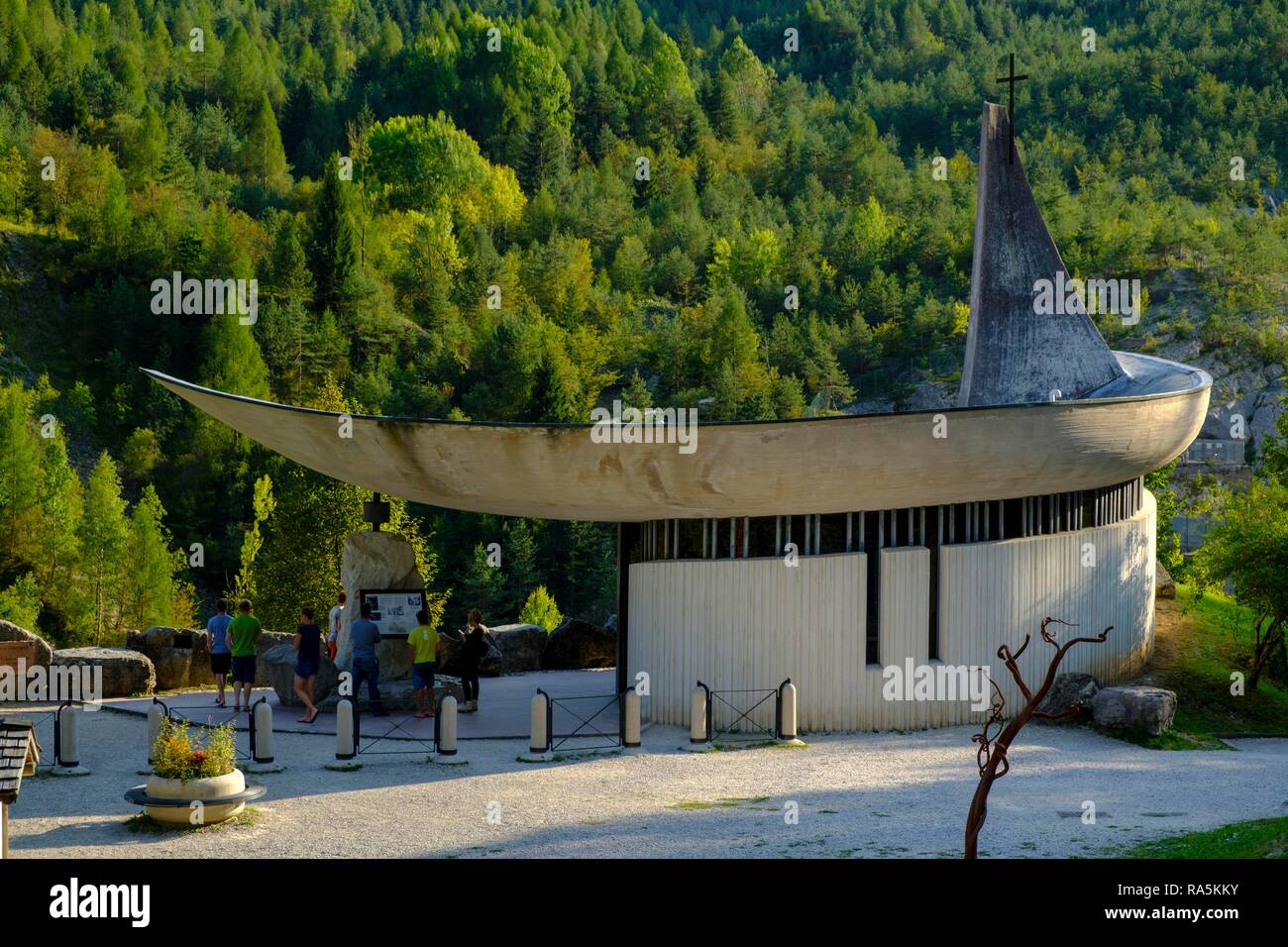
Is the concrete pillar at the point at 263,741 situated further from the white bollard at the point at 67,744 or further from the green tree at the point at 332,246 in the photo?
the green tree at the point at 332,246

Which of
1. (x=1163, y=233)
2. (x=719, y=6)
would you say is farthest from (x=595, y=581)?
(x=719, y=6)

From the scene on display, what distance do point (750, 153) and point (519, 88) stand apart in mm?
20016

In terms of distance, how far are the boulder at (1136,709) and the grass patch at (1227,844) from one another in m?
5.79

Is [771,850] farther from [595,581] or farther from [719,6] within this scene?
[719,6]

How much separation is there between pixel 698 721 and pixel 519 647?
8425 millimetres

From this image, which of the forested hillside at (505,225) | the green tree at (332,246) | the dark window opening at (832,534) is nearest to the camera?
the dark window opening at (832,534)

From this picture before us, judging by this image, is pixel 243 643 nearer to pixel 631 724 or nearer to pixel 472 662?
pixel 472 662

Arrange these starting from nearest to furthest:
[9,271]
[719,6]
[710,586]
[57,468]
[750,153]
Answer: [710,586]
[57,468]
[9,271]
[750,153]
[719,6]

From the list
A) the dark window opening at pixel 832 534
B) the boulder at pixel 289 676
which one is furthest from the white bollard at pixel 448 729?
the dark window opening at pixel 832 534

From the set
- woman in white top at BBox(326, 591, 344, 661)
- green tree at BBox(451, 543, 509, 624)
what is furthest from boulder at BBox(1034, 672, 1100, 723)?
green tree at BBox(451, 543, 509, 624)

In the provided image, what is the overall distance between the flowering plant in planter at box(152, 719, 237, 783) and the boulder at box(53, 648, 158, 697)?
28.7 ft

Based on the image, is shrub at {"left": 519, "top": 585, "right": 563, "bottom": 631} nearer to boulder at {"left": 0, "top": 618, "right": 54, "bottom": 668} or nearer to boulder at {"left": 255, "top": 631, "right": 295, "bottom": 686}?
boulder at {"left": 255, "top": 631, "right": 295, "bottom": 686}

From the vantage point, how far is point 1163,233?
316 feet

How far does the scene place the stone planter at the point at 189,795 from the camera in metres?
13.6
